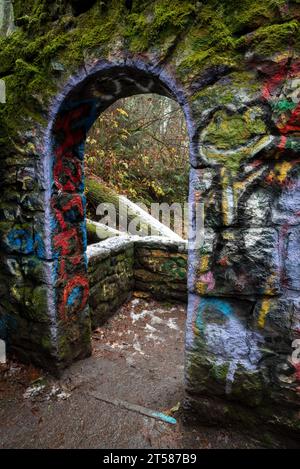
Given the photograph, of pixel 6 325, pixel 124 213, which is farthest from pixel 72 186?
pixel 124 213

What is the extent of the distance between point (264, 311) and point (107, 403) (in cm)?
143

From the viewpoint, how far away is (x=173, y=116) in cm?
882

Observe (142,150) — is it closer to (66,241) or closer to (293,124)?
(66,241)

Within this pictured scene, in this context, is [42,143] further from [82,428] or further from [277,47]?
[82,428]

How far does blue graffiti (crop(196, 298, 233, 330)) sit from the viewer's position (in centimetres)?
178

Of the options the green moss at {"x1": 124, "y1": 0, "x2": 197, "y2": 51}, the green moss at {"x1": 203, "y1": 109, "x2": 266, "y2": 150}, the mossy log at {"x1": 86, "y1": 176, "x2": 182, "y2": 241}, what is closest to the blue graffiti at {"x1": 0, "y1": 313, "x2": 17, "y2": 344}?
the green moss at {"x1": 203, "y1": 109, "x2": 266, "y2": 150}

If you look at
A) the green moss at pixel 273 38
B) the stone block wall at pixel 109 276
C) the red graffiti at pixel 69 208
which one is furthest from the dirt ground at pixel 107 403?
the green moss at pixel 273 38

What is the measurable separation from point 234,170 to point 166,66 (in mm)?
730

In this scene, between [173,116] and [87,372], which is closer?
[87,372]

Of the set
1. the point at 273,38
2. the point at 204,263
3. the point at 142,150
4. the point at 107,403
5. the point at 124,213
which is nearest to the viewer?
the point at 273,38

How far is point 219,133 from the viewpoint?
1.67m

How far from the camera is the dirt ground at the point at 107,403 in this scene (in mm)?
1943

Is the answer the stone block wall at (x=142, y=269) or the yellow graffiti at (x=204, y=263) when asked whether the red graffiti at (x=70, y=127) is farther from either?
the stone block wall at (x=142, y=269)

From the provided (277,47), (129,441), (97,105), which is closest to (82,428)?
(129,441)
